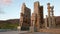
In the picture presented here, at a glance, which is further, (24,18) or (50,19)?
(24,18)

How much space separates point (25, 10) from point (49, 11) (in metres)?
12.8

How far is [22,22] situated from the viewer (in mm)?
45344

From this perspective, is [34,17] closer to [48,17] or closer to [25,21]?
[48,17]

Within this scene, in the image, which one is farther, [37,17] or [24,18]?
[24,18]

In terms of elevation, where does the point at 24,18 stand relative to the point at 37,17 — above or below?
below

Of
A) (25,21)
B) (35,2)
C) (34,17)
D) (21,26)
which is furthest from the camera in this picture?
(25,21)

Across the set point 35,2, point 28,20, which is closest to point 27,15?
point 28,20

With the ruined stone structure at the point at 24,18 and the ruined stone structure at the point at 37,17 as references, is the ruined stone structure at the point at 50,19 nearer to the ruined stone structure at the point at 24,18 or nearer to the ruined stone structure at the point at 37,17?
the ruined stone structure at the point at 37,17

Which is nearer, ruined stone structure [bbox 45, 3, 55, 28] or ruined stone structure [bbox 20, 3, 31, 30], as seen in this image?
ruined stone structure [bbox 45, 3, 55, 28]

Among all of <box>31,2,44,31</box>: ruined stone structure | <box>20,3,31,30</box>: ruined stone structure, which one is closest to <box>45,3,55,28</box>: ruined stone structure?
<box>31,2,44,31</box>: ruined stone structure

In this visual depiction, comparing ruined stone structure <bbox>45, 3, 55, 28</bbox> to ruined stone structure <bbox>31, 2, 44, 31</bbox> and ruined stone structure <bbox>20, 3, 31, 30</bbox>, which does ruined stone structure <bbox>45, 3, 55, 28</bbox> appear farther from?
ruined stone structure <bbox>20, 3, 31, 30</bbox>

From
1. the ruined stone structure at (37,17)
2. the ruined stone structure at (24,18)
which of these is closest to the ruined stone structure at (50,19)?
the ruined stone structure at (37,17)

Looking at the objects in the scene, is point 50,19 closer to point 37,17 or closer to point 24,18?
point 37,17

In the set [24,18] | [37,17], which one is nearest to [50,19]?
[37,17]
